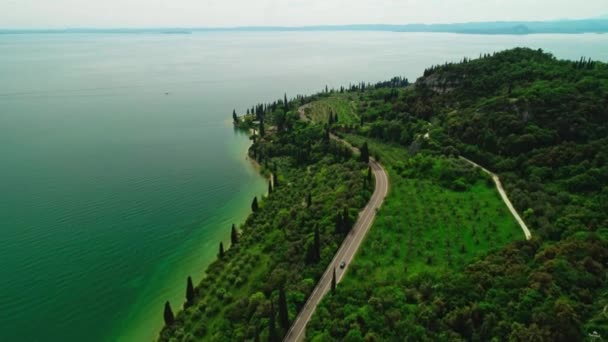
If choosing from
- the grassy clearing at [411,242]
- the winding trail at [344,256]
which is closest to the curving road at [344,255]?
the winding trail at [344,256]

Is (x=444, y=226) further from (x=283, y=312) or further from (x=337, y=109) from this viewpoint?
(x=337, y=109)

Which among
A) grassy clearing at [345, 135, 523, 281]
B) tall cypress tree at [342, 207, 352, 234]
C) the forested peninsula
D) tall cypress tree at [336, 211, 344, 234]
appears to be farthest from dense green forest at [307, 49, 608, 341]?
tall cypress tree at [336, 211, 344, 234]

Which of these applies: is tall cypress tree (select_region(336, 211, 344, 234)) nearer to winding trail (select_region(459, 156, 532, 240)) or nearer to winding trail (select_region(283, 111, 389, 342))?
winding trail (select_region(283, 111, 389, 342))

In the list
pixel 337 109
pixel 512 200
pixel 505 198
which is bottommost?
pixel 505 198

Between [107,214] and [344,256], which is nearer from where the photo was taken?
[344,256]

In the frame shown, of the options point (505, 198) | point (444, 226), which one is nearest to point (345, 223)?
point (444, 226)

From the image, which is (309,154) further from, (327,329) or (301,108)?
(327,329)
